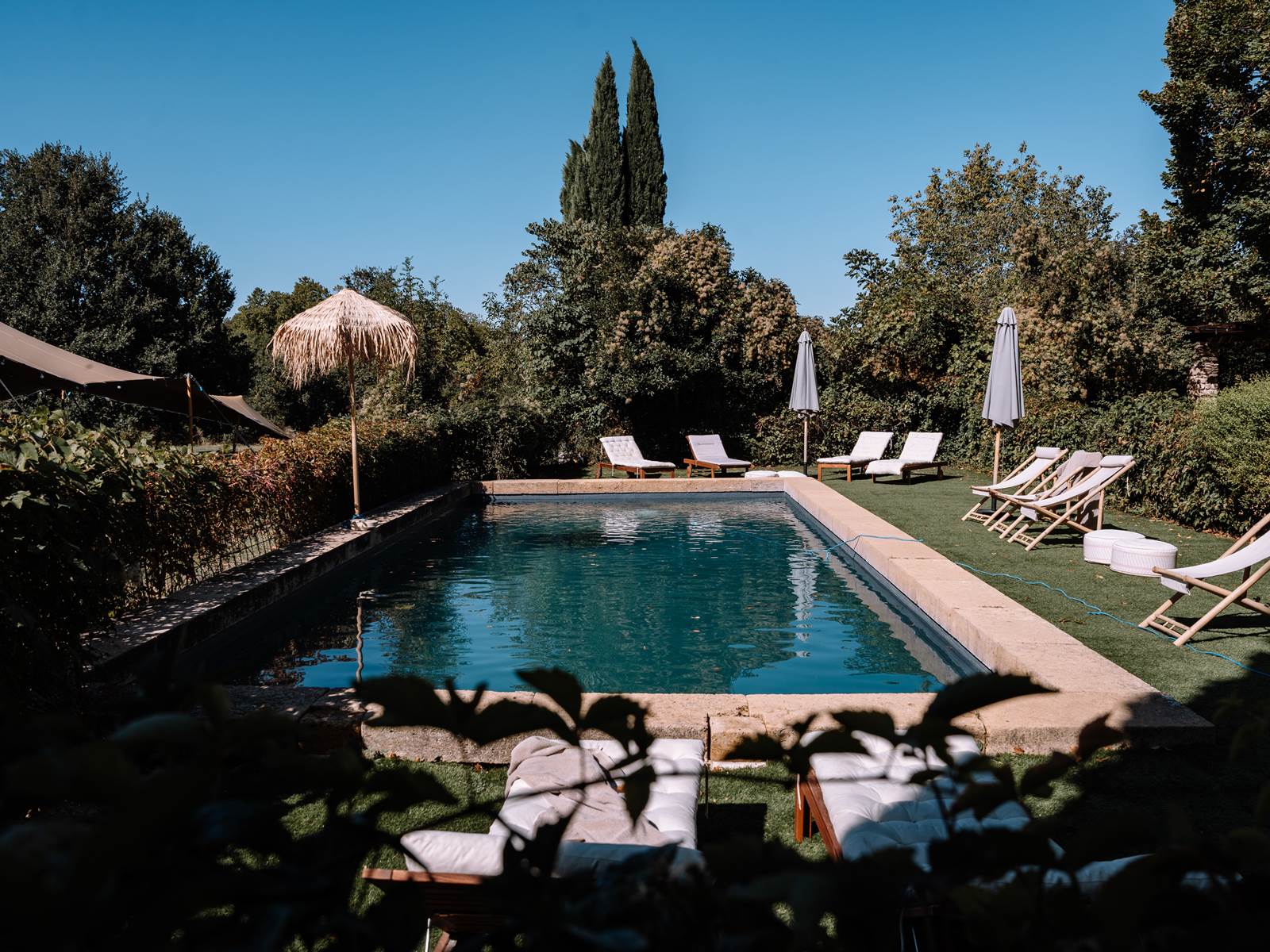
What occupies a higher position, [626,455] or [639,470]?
[626,455]

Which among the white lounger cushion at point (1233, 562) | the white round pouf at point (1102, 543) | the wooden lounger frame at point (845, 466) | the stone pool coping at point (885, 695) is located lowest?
the stone pool coping at point (885, 695)

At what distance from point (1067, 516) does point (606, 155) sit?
23870mm

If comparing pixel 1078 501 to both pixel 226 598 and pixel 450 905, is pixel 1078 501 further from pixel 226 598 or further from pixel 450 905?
pixel 450 905

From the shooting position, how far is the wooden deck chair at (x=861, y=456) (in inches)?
659

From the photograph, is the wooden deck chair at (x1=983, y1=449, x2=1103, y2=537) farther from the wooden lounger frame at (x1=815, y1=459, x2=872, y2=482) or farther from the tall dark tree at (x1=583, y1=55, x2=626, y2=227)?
the tall dark tree at (x1=583, y1=55, x2=626, y2=227)

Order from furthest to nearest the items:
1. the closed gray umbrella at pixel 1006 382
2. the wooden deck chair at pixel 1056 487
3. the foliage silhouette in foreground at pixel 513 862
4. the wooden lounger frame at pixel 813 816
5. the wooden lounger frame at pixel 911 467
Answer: the wooden lounger frame at pixel 911 467
the closed gray umbrella at pixel 1006 382
the wooden deck chair at pixel 1056 487
the wooden lounger frame at pixel 813 816
the foliage silhouette in foreground at pixel 513 862

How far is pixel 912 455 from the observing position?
1638 centimetres

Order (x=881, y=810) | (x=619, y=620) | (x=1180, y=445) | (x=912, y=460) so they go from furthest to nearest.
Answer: (x=912, y=460) → (x=1180, y=445) → (x=619, y=620) → (x=881, y=810)

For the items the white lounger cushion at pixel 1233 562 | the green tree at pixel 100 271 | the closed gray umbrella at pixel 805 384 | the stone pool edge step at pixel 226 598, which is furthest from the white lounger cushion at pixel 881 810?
the green tree at pixel 100 271

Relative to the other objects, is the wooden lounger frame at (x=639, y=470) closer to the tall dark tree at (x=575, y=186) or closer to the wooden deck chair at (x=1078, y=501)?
the wooden deck chair at (x=1078, y=501)

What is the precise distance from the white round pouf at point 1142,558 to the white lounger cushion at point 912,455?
8674 millimetres

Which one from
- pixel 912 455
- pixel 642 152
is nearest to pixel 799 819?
pixel 912 455

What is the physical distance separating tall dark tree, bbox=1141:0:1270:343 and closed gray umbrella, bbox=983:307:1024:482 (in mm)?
10080

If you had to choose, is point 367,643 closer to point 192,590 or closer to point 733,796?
point 192,590
